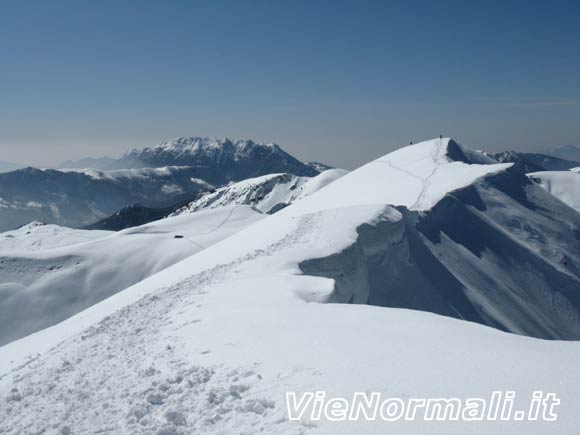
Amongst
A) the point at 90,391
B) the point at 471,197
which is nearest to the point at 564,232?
the point at 471,197

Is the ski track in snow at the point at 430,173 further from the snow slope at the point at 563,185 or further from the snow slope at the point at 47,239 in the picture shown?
the snow slope at the point at 47,239

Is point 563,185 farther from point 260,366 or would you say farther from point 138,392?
point 138,392

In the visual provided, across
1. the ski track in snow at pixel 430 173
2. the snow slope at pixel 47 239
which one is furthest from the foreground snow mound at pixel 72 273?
the snow slope at pixel 47 239

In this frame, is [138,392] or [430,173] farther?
[430,173]

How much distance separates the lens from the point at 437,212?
4166cm

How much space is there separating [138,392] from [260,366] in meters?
2.83

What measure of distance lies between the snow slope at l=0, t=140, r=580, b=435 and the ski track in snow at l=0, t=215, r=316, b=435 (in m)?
0.04

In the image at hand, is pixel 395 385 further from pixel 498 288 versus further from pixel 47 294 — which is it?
pixel 47 294

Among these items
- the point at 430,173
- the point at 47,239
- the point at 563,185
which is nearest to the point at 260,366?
the point at 430,173

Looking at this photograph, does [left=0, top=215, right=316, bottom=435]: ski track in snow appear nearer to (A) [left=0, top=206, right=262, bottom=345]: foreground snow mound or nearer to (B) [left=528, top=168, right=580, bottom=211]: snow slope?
(A) [left=0, top=206, right=262, bottom=345]: foreground snow mound

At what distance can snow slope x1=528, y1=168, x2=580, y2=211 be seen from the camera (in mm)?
101562

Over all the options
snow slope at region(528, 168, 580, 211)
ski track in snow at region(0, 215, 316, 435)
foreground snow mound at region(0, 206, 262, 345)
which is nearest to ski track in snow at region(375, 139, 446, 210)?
ski track in snow at region(0, 215, 316, 435)

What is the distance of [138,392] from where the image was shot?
10.5 metres

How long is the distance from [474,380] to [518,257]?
35.5 meters
